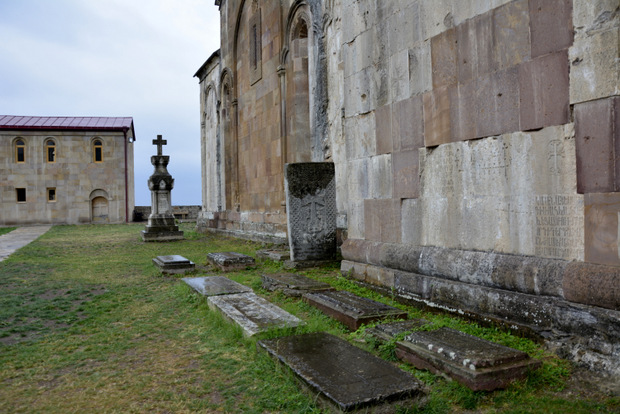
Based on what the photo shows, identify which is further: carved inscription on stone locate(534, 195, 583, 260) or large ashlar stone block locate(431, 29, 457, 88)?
large ashlar stone block locate(431, 29, 457, 88)

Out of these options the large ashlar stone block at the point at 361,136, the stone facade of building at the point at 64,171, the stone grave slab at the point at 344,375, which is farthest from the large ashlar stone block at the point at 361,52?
the stone facade of building at the point at 64,171

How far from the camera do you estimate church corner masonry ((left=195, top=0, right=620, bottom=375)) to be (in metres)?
3.18

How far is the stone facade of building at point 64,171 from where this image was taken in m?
28.4

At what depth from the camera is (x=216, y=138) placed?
17.4 meters

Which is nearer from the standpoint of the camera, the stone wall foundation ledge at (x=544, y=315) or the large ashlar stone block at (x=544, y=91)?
the stone wall foundation ledge at (x=544, y=315)

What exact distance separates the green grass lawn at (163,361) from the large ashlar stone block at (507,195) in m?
0.78

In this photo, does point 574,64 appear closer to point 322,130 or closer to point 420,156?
point 420,156

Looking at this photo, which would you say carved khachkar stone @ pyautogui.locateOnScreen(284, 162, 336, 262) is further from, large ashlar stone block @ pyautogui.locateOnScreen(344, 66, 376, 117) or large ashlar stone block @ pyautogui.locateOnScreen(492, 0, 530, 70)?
large ashlar stone block @ pyautogui.locateOnScreen(492, 0, 530, 70)

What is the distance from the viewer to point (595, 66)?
319cm

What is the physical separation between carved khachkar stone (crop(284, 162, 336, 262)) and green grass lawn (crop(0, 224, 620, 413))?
A: 1.15 metres

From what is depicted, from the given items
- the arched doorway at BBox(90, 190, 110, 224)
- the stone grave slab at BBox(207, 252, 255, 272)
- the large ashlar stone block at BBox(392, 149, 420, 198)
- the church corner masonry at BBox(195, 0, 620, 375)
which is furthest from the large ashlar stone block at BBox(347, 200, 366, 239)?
the arched doorway at BBox(90, 190, 110, 224)

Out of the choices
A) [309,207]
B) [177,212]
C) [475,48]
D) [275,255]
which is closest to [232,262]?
[275,255]

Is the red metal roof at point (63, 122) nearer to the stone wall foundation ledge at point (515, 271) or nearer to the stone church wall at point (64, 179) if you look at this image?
the stone church wall at point (64, 179)

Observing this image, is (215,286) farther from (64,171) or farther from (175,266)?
(64,171)
